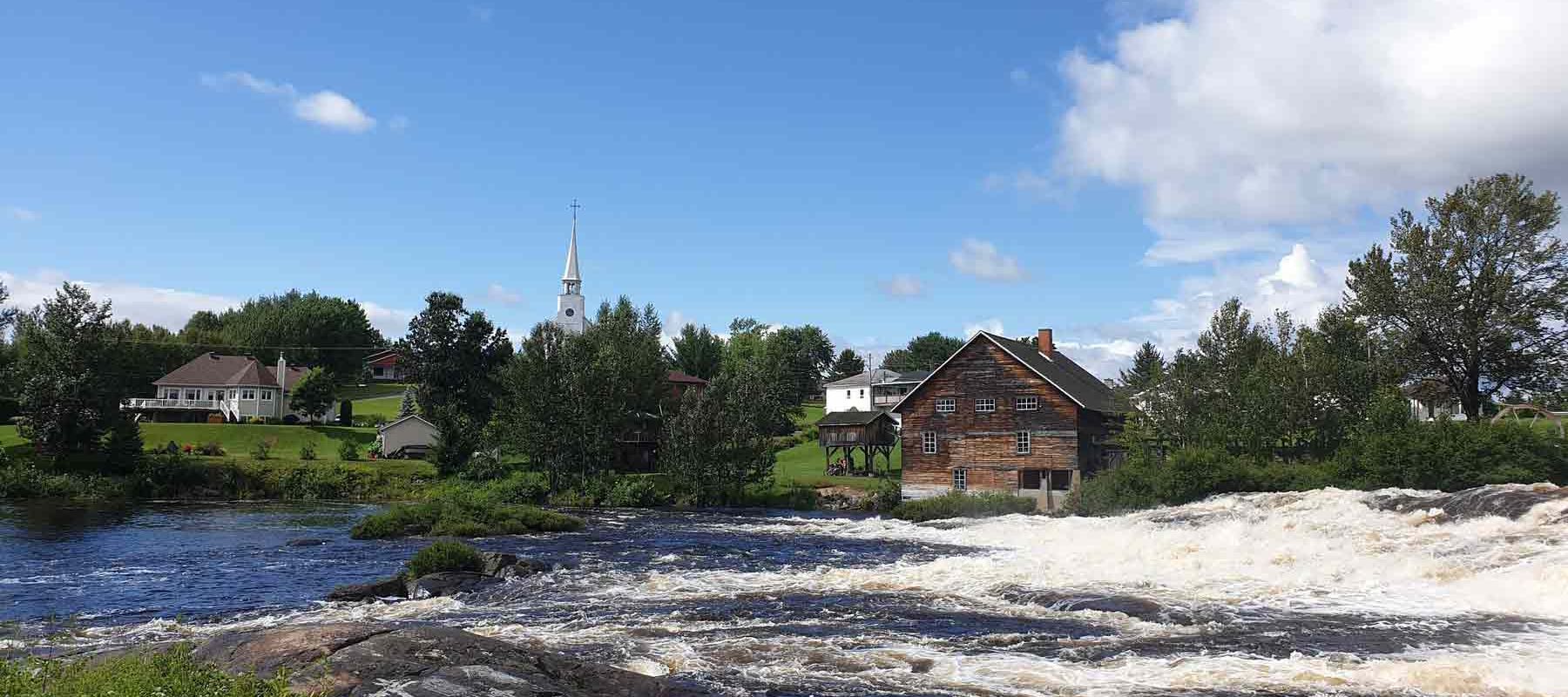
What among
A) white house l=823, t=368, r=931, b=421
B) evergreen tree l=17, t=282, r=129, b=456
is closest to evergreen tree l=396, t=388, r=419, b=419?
evergreen tree l=17, t=282, r=129, b=456

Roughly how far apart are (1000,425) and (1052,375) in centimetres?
422

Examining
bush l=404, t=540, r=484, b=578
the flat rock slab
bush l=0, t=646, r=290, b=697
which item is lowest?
bush l=404, t=540, r=484, b=578

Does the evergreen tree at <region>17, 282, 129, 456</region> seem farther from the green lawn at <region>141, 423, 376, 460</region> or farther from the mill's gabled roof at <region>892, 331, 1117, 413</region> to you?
the mill's gabled roof at <region>892, 331, 1117, 413</region>

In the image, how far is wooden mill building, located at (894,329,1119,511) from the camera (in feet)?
171

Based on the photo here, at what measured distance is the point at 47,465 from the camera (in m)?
54.9

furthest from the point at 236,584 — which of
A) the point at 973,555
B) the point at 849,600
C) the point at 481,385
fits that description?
the point at 481,385

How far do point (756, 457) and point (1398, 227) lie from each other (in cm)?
3701

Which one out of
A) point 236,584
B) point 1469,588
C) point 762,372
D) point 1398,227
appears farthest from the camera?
point 762,372

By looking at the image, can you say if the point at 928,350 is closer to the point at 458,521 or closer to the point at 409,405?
the point at 409,405

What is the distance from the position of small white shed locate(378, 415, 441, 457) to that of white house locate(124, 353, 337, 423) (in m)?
18.3

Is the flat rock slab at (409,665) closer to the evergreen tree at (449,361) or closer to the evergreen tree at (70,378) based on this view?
the evergreen tree at (70,378)

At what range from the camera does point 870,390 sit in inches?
3952

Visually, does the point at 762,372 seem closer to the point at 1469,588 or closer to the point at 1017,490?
the point at 1017,490

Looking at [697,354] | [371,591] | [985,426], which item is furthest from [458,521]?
[697,354]
